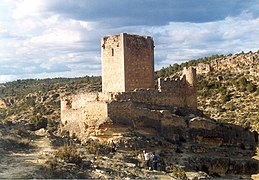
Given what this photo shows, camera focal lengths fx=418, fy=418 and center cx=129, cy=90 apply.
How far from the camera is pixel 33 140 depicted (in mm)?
20531

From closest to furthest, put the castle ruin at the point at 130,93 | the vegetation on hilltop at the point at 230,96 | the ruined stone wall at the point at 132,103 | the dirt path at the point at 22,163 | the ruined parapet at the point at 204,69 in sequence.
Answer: the dirt path at the point at 22,163 → the ruined stone wall at the point at 132,103 → the castle ruin at the point at 130,93 → the vegetation on hilltop at the point at 230,96 → the ruined parapet at the point at 204,69

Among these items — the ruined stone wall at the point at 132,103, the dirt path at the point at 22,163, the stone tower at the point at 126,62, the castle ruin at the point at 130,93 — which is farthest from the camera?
the stone tower at the point at 126,62

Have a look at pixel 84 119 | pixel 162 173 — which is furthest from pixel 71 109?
pixel 162 173

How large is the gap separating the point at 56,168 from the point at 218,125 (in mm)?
12391

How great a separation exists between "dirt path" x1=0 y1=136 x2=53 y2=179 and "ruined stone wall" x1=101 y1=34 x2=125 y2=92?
21.5 ft

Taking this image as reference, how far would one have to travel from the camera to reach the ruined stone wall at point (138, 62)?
23.5 m

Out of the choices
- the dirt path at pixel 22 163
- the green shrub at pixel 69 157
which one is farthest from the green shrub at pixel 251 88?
the green shrub at pixel 69 157

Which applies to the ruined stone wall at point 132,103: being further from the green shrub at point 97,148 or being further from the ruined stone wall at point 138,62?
the green shrub at point 97,148

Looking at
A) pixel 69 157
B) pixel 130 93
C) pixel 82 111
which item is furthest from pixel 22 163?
pixel 130 93

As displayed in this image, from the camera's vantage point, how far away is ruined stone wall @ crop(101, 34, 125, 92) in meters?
23.5

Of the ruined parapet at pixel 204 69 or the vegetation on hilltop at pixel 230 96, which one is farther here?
the ruined parapet at pixel 204 69

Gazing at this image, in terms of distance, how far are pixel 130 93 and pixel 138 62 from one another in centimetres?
294

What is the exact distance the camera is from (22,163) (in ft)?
45.7

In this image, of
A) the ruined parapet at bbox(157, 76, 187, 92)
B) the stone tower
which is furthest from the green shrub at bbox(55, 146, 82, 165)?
the ruined parapet at bbox(157, 76, 187, 92)
